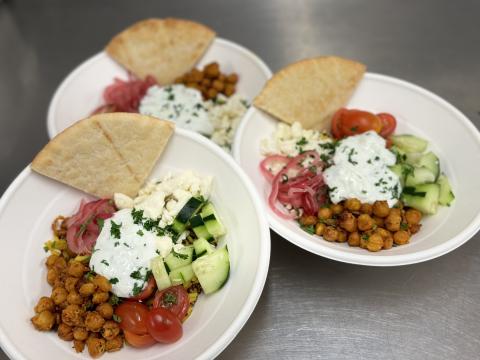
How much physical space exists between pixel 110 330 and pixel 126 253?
363 millimetres

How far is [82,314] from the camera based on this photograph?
1.98 metres

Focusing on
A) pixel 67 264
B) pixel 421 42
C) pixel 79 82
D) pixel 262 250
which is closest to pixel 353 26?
pixel 421 42

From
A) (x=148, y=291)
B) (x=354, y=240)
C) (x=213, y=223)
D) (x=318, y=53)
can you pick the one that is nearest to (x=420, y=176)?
(x=354, y=240)

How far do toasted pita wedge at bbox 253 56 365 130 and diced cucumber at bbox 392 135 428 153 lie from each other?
46cm

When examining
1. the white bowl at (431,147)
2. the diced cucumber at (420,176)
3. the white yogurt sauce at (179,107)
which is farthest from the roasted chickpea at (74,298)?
the diced cucumber at (420,176)

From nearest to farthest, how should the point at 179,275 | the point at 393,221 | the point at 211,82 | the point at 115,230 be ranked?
the point at 179,275 < the point at 115,230 < the point at 393,221 < the point at 211,82

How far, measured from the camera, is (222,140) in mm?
3010

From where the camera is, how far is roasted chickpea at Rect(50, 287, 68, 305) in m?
2.00

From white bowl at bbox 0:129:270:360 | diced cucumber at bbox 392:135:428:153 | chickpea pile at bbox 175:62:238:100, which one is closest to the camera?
white bowl at bbox 0:129:270:360

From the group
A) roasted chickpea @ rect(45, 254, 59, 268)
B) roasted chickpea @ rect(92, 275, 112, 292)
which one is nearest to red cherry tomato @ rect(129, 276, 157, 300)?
roasted chickpea @ rect(92, 275, 112, 292)

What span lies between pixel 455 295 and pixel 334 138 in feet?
3.97

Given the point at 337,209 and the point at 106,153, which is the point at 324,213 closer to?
the point at 337,209

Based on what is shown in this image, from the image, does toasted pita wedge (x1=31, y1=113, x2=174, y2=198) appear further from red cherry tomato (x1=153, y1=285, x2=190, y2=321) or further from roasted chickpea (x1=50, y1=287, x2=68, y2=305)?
red cherry tomato (x1=153, y1=285, x2=190, y2=321)

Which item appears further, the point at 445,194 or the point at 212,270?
the point at 445,194
